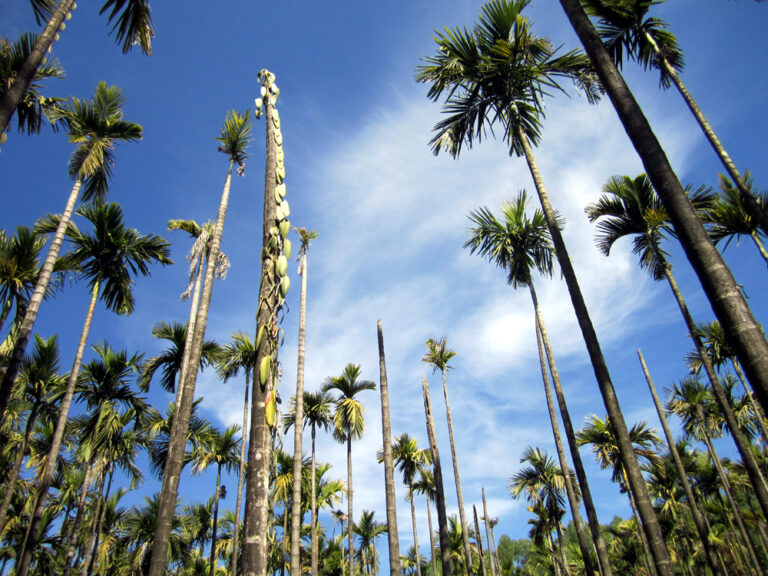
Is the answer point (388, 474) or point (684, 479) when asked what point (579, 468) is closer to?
point (388, 474)

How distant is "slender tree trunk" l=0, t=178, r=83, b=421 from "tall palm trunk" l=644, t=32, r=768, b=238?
587 inches

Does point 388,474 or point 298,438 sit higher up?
point 298,438

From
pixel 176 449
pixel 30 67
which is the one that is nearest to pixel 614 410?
pixel 176 449

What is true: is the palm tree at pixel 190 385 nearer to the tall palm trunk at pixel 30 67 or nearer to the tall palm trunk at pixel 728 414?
the tall palm trunk at pixel 30 67

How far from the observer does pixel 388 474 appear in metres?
14.0

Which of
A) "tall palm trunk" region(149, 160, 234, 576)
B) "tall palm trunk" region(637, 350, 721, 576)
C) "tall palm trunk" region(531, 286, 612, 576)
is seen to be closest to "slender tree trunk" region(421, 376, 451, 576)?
"tall palm trunk" region(531, 286, 612, 576)

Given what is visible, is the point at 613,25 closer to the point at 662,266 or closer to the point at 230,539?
the point at 662,266

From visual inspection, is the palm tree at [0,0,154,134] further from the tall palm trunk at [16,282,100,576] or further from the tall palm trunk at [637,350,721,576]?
the tall palm trunk at [637,350,721,576]

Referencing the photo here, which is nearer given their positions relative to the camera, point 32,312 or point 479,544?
point 32,312

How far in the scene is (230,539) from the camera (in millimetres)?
24922

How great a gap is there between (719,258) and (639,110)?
200 centimetres

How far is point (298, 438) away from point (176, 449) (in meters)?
7.68

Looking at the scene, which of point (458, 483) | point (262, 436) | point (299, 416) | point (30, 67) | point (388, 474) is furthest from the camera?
point (458, 483)

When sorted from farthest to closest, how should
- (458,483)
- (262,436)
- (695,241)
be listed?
(458,483) → (695,241) → (262,436)
